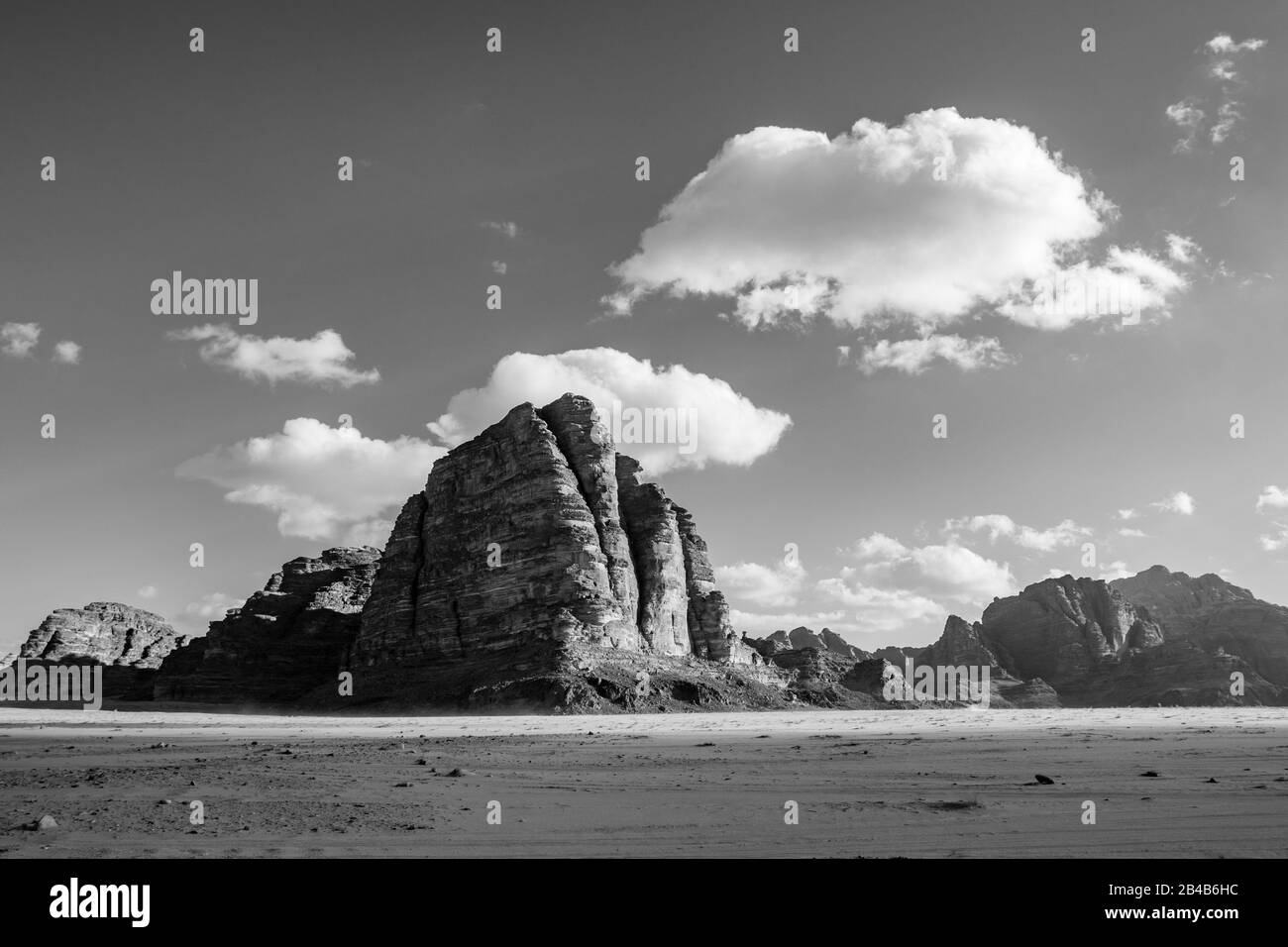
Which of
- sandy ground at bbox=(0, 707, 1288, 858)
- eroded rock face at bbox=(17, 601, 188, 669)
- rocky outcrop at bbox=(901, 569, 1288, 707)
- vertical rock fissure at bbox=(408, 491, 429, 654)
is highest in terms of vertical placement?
vertical rock fissure at bbox=(408, 491, 429, 654)

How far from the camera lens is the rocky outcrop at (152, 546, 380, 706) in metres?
103

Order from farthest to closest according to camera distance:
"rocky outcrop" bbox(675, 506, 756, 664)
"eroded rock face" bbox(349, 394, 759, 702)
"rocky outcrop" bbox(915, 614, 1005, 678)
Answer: "rocky outcrop" bbox(915, 614, 1005, 678)
"rocky outcrop" bbox(675, 506, 756, 664)
"eroded rock face" bbox(349, 394, 759, 702)

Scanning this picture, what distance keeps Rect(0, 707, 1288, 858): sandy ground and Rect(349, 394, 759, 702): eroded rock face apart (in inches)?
1947

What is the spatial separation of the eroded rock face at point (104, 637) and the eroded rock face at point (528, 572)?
2470 inches

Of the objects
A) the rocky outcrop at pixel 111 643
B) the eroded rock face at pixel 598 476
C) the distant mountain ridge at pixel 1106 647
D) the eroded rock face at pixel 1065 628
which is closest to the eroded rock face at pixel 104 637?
the rocky outcrop at pixel 111 643

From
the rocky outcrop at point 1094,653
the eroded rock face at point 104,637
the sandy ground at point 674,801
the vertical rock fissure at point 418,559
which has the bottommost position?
the rocky outcrop at point 1094,653

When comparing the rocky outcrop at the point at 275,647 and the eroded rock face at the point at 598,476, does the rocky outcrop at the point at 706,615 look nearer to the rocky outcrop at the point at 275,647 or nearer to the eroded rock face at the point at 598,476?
the eroded rock face at the point at 598,476

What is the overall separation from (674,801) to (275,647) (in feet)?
372

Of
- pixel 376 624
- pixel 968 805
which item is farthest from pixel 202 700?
pixel 968 805

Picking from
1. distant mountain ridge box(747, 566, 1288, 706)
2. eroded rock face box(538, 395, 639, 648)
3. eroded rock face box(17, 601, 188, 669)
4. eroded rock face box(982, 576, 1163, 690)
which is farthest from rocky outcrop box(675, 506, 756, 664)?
eroded rock face box(17, 601, 188, 669)

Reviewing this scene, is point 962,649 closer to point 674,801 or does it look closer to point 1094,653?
point 1094,653

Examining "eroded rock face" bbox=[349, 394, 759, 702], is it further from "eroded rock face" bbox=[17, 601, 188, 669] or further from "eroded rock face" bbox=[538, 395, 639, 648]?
"eroded rock face" bbox=[17, 601, 188, 669]

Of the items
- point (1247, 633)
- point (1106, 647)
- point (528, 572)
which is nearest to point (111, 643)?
point (528, 572)

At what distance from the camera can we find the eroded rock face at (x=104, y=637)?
126812mm
